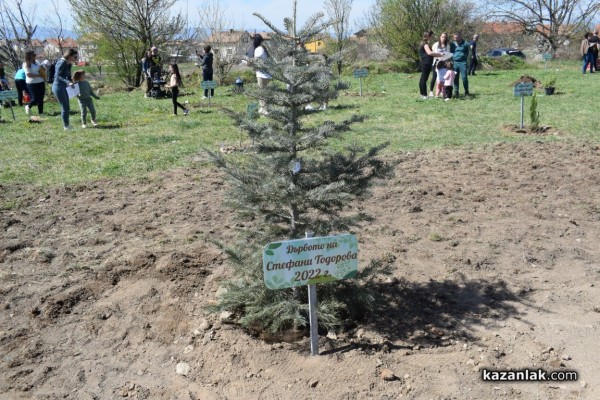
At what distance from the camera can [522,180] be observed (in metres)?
8.17

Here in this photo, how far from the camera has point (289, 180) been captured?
4.23 metres

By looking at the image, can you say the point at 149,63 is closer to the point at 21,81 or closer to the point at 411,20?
the point at 21,81

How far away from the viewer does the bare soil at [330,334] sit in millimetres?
4012

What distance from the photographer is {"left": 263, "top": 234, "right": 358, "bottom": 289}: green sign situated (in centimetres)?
376

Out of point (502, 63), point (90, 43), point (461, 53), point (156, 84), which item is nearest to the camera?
point (461, 53)

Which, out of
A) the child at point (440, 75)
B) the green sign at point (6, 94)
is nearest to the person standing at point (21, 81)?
the green sign at point (6, 94)

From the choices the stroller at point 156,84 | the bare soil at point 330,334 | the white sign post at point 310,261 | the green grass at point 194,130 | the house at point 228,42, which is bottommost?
the bare soil at point 330,334

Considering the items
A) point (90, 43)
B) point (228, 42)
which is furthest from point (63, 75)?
point (90, 43)

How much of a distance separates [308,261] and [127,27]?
23.9 meters

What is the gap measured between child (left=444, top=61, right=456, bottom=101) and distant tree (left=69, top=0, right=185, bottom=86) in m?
14.3

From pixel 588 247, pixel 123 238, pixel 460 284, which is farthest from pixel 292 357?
pixel 588 247

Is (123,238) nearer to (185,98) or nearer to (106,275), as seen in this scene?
(106,275)

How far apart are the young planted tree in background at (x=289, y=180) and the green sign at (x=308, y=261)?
0.42 meters

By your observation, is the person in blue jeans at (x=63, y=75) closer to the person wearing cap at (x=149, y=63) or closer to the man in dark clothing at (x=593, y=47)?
the person wearing cap at (x=149, y=63)
